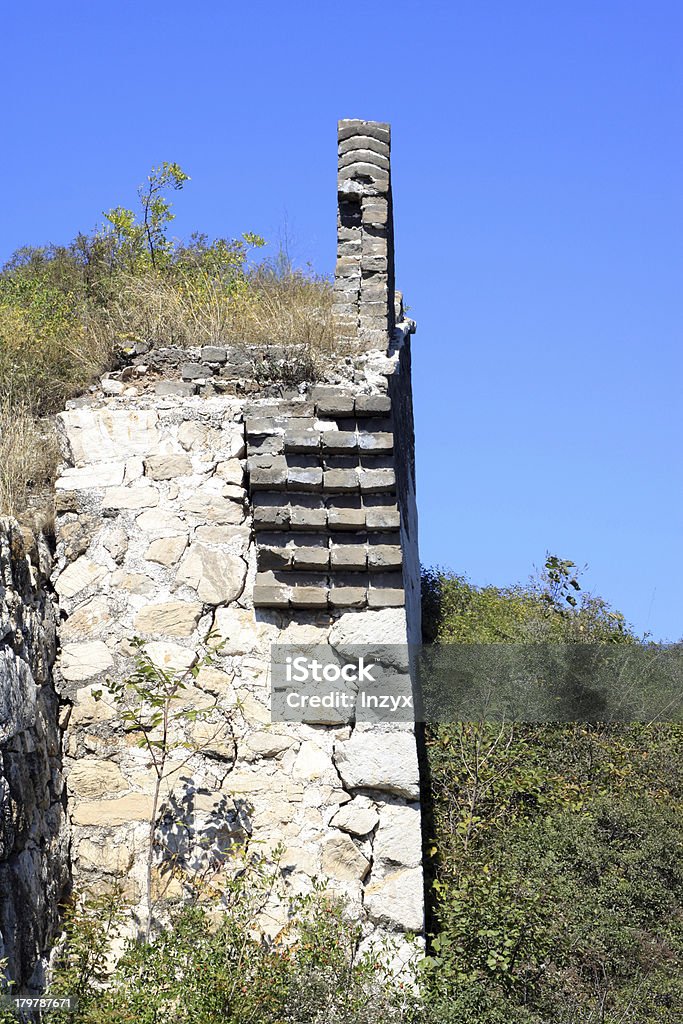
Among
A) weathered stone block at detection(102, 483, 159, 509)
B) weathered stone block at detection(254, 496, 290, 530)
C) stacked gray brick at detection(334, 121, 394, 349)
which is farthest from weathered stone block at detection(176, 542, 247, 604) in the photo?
stacked gray brick at detection(334, 121, 394, 349)

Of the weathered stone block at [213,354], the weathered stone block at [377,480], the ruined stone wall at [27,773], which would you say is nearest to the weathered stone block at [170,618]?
the ruined stone wall at [27,773]

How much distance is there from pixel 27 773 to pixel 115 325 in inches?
123

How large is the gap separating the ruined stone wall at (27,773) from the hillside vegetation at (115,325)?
0.75m

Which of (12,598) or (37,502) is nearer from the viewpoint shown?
(12,598)

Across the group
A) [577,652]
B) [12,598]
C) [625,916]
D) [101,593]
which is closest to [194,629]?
[101,593]

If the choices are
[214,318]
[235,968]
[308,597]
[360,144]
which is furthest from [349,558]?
[360,144]

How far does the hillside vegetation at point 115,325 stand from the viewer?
6.99 meters

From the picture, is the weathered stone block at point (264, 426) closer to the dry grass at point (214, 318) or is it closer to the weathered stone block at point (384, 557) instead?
the dry grass at point (214, 318)

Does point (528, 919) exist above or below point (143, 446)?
below

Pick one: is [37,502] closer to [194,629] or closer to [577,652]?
[194,629]

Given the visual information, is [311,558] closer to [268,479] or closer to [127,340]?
[268,479]

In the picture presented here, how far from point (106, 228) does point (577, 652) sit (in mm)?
6412

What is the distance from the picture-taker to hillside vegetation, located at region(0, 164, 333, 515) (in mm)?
6988

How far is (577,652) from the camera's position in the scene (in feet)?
30.7
